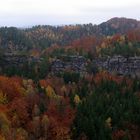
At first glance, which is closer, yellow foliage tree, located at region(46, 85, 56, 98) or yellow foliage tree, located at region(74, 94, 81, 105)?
yellow foliage tree, located at region(74, 94, 81, 105)

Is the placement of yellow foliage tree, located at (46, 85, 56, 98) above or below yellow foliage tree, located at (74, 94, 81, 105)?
above

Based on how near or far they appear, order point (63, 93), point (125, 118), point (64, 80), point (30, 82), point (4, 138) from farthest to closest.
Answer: point (64, 80)
point (30, 82)
point (63, 93)
point (125, 118)
point (4, 138)

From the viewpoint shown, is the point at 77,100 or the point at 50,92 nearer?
the point at 77,100

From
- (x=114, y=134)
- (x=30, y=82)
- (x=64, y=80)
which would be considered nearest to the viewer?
(x=114, y=134)

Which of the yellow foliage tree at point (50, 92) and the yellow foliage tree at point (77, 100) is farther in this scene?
the yellow foliage tree at point (50, 92)

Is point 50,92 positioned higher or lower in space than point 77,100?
higher

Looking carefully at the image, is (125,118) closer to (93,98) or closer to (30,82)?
(93,98)

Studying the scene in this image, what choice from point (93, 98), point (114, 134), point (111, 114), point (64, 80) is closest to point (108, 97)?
point (93, 98)

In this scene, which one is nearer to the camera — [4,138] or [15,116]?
[4,138]

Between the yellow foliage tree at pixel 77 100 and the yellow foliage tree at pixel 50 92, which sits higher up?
the yellow foliage tree at pixel 50 92
